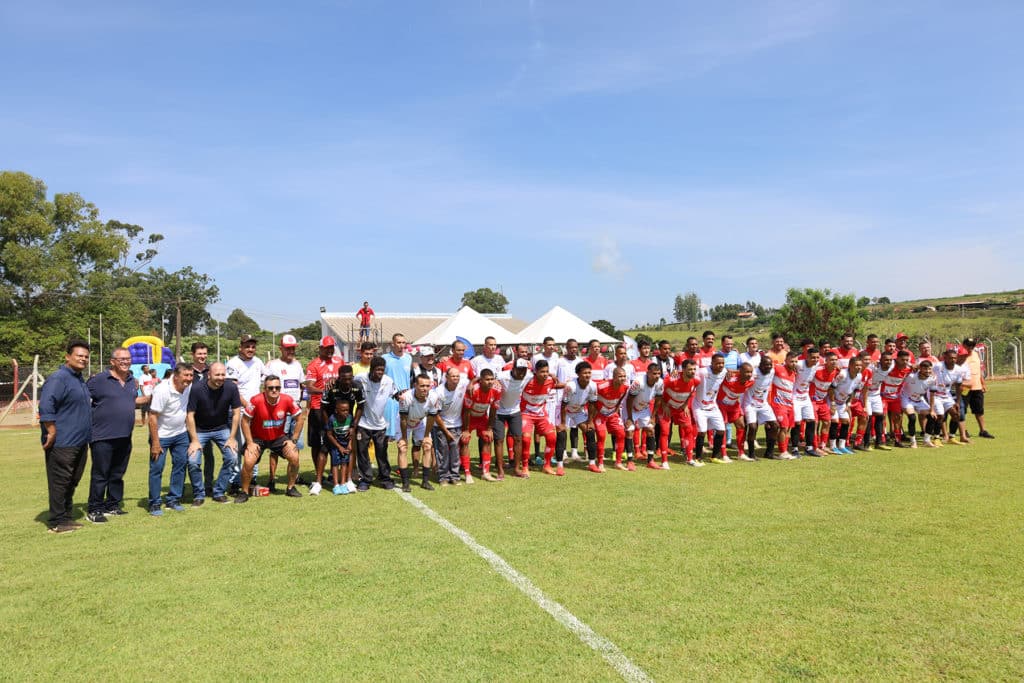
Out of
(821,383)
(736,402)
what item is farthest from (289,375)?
(821,383)

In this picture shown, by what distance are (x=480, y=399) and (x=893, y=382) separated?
315 inches

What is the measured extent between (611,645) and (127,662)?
2875 millimetres

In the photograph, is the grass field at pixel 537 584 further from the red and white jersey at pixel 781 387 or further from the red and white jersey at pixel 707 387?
the red and white jersey at pixel 781 387

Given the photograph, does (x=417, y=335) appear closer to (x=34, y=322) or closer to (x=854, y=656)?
(x=34, y=322)

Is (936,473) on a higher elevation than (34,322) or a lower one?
lower

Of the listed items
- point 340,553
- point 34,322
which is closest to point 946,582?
point 340,553

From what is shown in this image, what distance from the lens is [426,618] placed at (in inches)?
178

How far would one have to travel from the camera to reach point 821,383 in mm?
11594

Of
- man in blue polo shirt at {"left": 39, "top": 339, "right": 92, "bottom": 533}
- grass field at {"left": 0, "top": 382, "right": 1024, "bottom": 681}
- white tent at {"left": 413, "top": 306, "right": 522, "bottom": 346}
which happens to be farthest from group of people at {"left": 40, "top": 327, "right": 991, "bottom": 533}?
white tent at {"left": 413, "top": 306, "right": 522, "bottom": 346}

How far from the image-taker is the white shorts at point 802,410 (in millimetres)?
11477

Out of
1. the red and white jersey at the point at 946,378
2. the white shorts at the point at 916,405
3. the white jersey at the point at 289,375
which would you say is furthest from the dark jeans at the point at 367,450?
the red and white jersey at the point at 946,378

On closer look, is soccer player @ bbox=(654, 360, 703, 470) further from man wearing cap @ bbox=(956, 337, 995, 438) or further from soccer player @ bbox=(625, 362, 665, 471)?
man wearing cap @ bbox=(956, 337, 995, 438)

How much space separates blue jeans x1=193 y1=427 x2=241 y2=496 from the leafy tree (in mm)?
82337

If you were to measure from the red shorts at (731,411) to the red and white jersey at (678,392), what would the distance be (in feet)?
2.39
